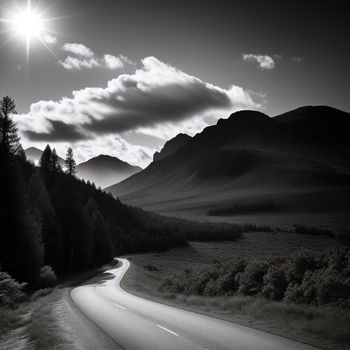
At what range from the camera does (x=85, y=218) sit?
202 ft

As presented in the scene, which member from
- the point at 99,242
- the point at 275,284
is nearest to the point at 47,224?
the point at 99,242

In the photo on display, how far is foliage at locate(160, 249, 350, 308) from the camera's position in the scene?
55.0ft

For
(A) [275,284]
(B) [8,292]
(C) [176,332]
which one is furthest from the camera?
(B) [8,292]

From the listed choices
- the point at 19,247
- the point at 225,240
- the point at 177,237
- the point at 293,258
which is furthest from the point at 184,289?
the point at 225,240

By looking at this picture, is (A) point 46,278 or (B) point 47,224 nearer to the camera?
(A) point 46,278

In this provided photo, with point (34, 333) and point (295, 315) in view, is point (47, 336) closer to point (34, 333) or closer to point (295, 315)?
point (34, 333)

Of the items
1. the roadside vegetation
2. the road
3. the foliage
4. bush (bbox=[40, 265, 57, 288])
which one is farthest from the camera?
bush (bbox=[40, 265, 57, 288])

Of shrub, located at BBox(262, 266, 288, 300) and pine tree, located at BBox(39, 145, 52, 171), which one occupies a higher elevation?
pine tree, located at BBox(39, 145, 52, 171)

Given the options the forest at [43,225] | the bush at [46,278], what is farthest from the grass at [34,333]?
the bush at [46,278]

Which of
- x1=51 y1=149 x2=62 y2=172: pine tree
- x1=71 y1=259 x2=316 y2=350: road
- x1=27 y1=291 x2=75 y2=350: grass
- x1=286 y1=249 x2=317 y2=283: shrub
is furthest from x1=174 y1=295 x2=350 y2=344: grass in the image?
x1=51 y1=149 x2=62 y2=172: pine tree

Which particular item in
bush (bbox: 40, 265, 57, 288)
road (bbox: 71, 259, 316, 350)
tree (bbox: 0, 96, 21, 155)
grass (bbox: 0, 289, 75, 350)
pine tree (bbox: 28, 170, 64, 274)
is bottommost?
bush (bbox: 40, 265, 57, 288)

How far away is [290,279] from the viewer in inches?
792

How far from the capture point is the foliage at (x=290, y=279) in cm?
1675

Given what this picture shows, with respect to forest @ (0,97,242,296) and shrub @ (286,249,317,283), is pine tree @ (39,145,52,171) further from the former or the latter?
shrub @ (286,249,317,283)
